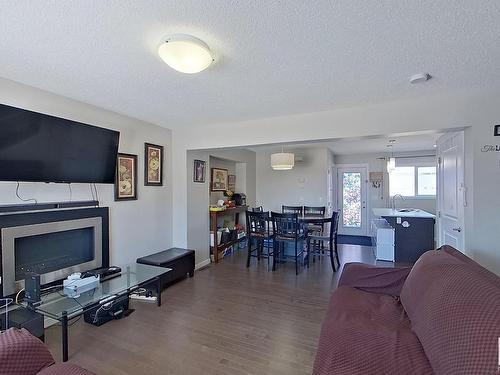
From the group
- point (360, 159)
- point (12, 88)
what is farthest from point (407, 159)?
point (12, 88)

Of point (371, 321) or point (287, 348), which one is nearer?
point (371, 321)

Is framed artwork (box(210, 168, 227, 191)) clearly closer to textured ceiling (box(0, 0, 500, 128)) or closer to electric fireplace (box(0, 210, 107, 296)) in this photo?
electric fireplace (box(0, 210, 107, 296))

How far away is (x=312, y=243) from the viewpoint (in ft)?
17.6

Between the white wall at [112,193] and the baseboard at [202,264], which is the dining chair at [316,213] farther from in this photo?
the white wall at [112,193]

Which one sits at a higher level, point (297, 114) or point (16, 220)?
point (297, 114)

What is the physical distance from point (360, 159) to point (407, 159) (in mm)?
1145

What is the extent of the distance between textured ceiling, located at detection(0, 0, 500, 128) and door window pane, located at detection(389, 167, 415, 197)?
16.3 ft

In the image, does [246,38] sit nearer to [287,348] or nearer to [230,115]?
[230,115]

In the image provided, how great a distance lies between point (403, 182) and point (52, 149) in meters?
7.50

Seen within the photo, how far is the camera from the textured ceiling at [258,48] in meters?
1.42

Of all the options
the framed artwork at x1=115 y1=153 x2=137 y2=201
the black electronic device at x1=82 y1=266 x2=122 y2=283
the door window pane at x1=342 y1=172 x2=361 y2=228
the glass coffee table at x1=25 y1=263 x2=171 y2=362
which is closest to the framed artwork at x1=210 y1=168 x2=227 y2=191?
the framed artwork at x1=115 y1=153 x2=137 y2=201

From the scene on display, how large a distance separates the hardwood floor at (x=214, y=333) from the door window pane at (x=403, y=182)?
445 centimetres

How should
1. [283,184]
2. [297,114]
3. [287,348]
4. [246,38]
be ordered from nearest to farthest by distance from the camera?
[246,38] < [287,348] < [297,114] < [283,184]

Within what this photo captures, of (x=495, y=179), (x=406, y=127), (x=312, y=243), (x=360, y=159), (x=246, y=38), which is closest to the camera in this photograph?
(x=246, y=38)
